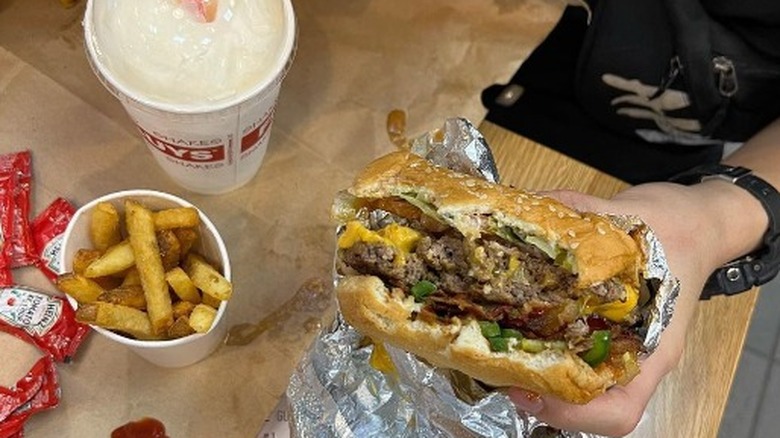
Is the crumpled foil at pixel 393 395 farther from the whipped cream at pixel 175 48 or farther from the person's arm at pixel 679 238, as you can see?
the whipped cream at pixel 175 48

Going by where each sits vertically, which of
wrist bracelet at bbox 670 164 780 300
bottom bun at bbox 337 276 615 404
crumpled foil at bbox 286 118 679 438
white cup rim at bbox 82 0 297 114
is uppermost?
bottom bun at bbox 337 276 615 404

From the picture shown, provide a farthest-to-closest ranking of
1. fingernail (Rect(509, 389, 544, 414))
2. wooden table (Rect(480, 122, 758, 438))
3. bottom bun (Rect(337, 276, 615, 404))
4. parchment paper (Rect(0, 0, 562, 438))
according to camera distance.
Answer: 1. wooden table (Rect(480, 122, 758, 438))
2. parchment paper (Rect(0, 0, 562, 438))
3. fingernail (Rect(509, 389, 544, 414))
4. bottom bun (Rect(337, 276, 615, 404))

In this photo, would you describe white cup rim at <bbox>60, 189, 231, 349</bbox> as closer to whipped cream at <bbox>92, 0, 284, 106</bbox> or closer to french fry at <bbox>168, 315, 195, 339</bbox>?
french fry at <bbox>168, 315, 195, 339</bbox>

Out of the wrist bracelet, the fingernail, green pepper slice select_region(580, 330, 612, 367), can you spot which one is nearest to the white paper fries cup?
the fingernail

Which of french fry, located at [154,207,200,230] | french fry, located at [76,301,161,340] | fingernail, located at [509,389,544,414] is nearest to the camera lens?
fingernail, located at [509,389,544,414]

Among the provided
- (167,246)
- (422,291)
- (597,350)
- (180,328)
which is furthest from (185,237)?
(597,350)

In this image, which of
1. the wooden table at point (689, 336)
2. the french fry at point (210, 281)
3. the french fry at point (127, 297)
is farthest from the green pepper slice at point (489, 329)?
the wooden table at point (689, 336)
